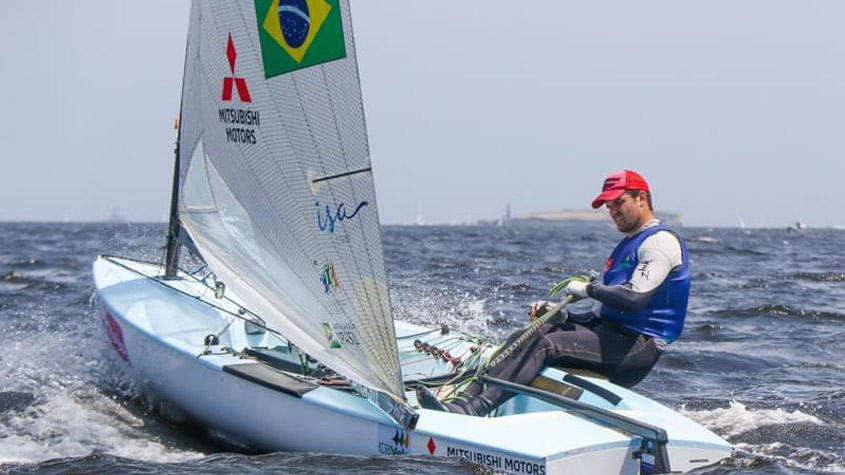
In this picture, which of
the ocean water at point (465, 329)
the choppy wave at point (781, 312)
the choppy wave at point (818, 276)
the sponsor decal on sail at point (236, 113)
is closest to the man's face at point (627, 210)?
the ocean water at point (465, 329)

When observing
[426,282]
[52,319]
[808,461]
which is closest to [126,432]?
[808,461]

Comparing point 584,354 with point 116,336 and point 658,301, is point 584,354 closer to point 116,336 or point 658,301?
point 658,301

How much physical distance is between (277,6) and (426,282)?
30.8ft

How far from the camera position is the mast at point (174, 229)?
6.73 m

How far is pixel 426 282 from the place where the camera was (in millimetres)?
13727

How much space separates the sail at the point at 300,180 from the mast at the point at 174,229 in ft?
3.81

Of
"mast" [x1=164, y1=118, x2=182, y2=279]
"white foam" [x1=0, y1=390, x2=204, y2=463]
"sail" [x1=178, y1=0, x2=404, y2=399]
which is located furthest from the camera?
"mast" [x1=164, y1=118, x2=182, y2=279]

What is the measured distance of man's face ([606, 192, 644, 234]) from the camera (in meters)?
4.76

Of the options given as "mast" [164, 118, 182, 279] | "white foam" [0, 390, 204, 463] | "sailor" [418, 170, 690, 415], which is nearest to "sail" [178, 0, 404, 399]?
"sailor" [418, 170, 690, 415]

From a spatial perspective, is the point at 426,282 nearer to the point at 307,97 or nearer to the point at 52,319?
the point at 52,319

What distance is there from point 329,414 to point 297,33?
5.79 feet

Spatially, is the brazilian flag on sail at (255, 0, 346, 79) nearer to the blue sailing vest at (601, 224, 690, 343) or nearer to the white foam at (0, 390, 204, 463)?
the blue sailing vest at (601, 224, 690, 343)

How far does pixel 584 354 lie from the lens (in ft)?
15.8

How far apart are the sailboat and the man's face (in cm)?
81
